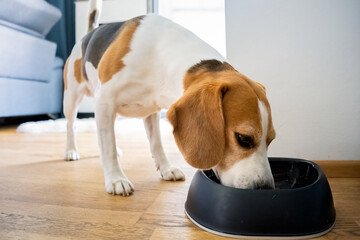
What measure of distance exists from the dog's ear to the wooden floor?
8.8 inches

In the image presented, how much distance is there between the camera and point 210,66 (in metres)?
1.19

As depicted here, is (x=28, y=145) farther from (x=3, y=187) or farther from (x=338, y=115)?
(x=338, y=115)

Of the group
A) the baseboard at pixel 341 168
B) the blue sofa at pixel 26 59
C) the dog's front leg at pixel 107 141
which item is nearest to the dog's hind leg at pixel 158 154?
the dog's front leg at pixel 107 141

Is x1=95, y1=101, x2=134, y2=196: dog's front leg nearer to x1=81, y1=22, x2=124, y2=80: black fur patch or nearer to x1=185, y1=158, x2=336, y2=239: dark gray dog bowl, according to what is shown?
x1=81, y1=22, x2=124, y2=80: black fur patch

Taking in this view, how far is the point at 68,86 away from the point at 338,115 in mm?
1631

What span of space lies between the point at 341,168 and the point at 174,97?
93 centimetres

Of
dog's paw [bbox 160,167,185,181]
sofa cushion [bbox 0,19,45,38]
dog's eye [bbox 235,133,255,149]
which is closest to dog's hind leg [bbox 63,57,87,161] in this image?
dog's paw [bbox 160,167,185,181]

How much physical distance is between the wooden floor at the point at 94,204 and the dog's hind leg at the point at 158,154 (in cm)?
5

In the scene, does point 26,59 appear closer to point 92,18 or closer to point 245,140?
point 92,18

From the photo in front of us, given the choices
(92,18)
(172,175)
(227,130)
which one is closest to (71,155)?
(172,175)

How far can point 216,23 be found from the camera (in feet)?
16.8

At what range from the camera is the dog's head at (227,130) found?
96 centimetres

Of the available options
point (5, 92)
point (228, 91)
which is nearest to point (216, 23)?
point (5, 92)

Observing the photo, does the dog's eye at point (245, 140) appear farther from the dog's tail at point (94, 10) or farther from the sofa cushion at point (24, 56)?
the sofa cushion at point (24, 56)
